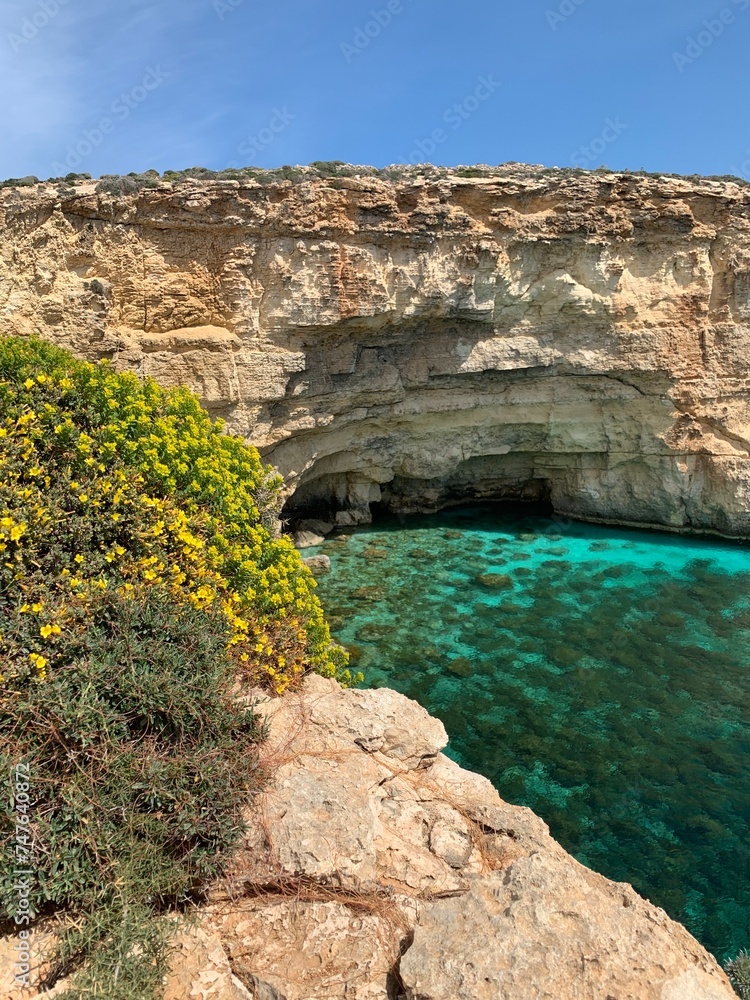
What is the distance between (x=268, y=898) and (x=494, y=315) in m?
16.7

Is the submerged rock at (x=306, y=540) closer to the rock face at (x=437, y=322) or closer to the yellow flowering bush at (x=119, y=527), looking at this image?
the rock face at (x=437, y=322)

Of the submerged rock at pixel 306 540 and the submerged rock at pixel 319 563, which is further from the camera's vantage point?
the submerged rock at pixel 306 540

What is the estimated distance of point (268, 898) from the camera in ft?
15.7

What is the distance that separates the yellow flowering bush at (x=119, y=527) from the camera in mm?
5824

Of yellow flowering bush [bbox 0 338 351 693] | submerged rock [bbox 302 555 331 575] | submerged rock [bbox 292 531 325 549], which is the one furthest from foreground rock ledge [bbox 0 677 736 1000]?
submerged rock [bbox 292 531 325 549]

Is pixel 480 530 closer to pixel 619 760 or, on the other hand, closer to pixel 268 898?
pixel 619 760

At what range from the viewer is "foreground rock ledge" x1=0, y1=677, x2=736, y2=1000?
3875 millimetres

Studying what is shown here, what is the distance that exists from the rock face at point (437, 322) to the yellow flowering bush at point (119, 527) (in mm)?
6245

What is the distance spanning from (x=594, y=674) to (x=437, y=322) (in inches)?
437

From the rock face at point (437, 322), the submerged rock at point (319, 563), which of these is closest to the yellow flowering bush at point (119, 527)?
the rock face at point (437, 322)

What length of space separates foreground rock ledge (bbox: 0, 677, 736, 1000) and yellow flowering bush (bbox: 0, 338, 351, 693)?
188cm
